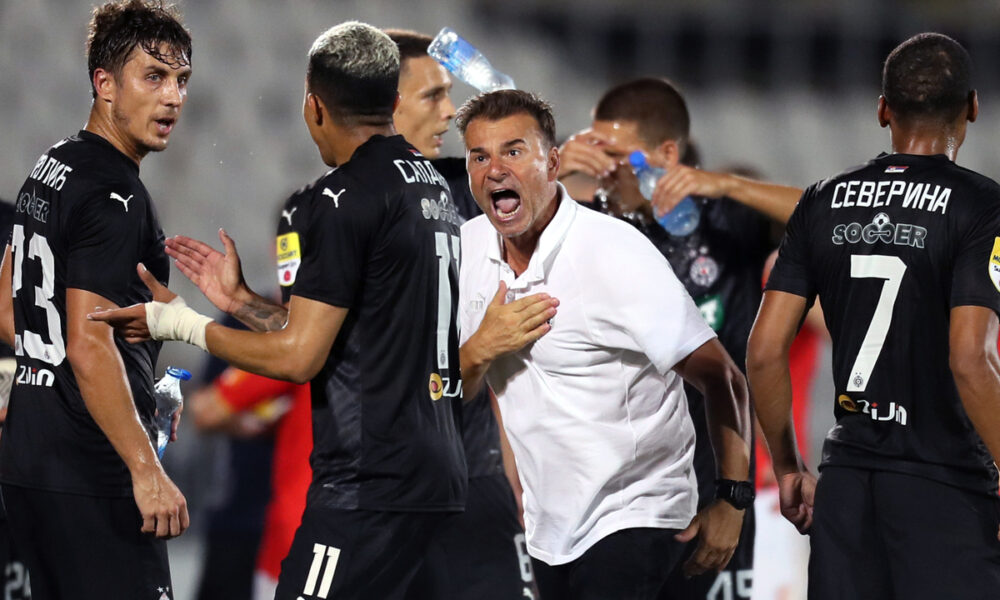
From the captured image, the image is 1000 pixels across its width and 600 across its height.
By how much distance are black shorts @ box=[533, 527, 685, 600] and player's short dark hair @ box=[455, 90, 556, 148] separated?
110cm

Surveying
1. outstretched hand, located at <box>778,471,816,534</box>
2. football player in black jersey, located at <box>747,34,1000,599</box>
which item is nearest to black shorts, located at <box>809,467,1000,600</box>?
football player in black jersey, located at <box>747,34,1000,599</box>

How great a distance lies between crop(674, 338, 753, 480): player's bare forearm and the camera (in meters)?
3.21

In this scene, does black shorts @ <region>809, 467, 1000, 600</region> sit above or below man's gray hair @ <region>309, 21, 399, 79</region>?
below

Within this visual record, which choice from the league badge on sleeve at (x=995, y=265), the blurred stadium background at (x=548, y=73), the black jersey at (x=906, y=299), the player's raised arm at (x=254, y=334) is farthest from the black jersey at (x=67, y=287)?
the blurred stadium background at (x=548, y=73)

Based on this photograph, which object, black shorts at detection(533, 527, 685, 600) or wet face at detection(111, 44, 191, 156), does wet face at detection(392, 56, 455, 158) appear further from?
black shorts at detection(533, 527, 685, 600)

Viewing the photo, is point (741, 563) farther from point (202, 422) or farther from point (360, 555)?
point (202, 422)

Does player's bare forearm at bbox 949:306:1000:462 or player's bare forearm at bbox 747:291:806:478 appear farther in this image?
player's bare forearm at bbox 747:291:806:478

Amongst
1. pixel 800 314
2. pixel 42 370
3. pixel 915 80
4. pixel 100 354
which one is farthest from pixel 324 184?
pixel 915 80

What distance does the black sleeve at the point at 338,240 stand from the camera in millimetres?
2830

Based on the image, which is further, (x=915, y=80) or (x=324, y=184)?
(x=915, y=80)

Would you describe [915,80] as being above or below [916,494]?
above

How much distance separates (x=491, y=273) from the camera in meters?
3.54

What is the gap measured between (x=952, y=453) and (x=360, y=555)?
55.0 inches

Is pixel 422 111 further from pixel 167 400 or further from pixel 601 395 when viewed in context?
pixel 601 395
